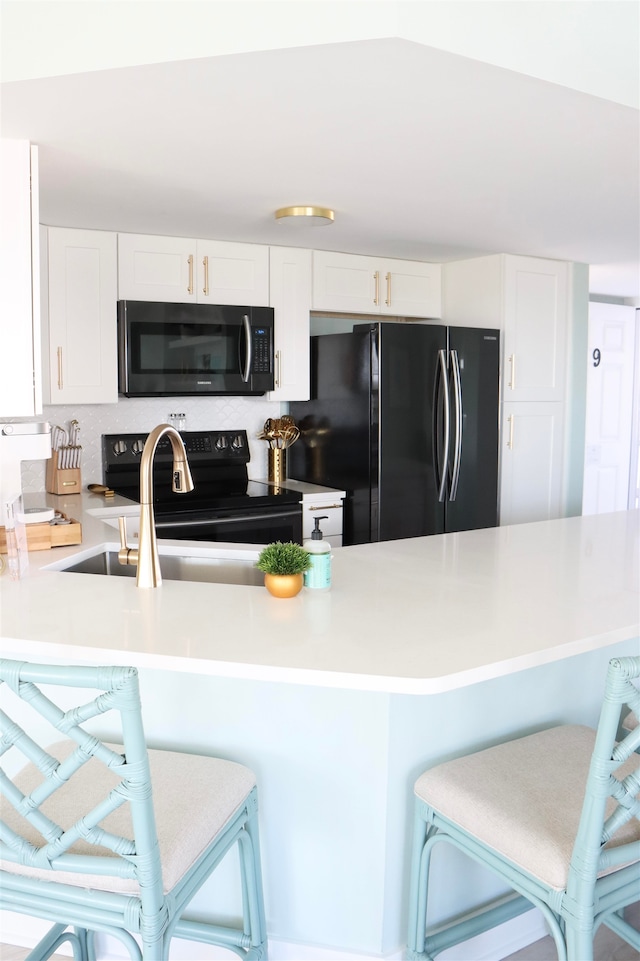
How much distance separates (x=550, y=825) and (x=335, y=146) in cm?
186

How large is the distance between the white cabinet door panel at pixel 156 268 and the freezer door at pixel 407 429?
0.96 meters

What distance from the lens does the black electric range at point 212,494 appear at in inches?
139

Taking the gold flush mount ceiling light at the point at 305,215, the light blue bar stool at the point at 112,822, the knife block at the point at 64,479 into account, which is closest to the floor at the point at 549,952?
the light blue bar stool at the point at 112,822

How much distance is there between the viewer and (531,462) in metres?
4.55

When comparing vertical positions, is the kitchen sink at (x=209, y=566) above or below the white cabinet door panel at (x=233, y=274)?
below

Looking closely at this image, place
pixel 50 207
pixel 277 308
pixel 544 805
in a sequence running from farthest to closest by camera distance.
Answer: pixel 277 308
pixel 50 207
pixel 544 805

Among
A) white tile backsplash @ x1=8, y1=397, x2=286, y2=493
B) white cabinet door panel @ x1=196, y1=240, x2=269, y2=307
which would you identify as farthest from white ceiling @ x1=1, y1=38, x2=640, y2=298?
white tile backsplash @ x1=8, y1=397, x2=286, y2=493

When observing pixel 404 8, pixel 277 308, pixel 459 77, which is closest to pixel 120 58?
pixel 404 8

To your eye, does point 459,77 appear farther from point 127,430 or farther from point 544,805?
point 127,430

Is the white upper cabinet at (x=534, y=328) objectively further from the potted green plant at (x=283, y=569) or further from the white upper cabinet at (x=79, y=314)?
the potted green plant at (x=283, y=569)

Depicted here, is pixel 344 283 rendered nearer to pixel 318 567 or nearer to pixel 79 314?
pixel 79 314

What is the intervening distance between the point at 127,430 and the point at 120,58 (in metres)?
2.49

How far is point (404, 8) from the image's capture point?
1605 millimetres

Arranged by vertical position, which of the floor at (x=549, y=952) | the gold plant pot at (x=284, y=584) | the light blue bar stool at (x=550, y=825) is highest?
the gold plant pot at (x=284, y=584)
